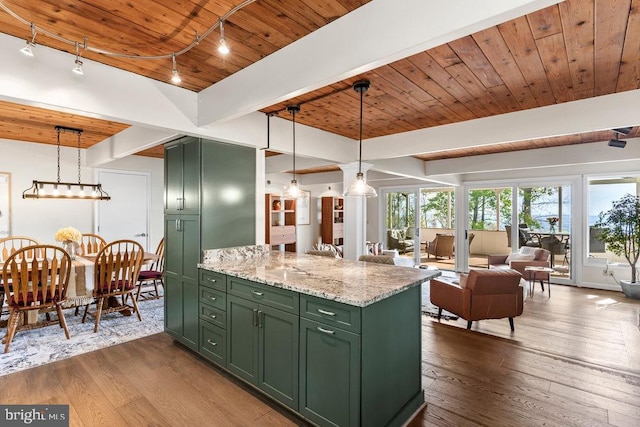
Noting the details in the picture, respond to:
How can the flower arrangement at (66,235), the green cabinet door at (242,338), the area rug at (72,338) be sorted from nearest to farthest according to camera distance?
1. the green cabinet door at (242,338)
2. the area rug at (72,338)
3. the flower arrangement at (66,235)

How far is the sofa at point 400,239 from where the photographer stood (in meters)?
8.98

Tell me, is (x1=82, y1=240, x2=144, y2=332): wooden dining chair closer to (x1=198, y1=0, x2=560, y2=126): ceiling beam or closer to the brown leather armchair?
(x1=198, y1=0, x2=560, y2=126): ceiling beam

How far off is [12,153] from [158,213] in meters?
2.30

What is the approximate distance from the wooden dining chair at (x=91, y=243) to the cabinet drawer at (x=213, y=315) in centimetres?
305

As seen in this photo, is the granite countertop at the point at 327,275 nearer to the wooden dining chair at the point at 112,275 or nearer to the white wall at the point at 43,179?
the wooden dining chair at the point at 112,275

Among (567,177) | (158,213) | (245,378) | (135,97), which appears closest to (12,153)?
(158,213)

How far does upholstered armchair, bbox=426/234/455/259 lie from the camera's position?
28.0 feet

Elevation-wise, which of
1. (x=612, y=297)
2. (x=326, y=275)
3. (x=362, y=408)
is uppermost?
(x=326, y=275)

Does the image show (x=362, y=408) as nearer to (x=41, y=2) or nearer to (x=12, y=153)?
(x=41, y=2)

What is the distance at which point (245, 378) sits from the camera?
Answer: 2.49 metres

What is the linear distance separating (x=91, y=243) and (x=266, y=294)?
14.5 ft

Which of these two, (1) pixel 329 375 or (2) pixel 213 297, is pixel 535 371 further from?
(2) pixel 213 297

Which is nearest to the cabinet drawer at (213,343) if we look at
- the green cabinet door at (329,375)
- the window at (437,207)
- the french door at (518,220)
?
the green cabinet door at (329,375)

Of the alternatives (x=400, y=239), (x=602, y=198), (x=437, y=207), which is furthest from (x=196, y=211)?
(x=602, y=198)
